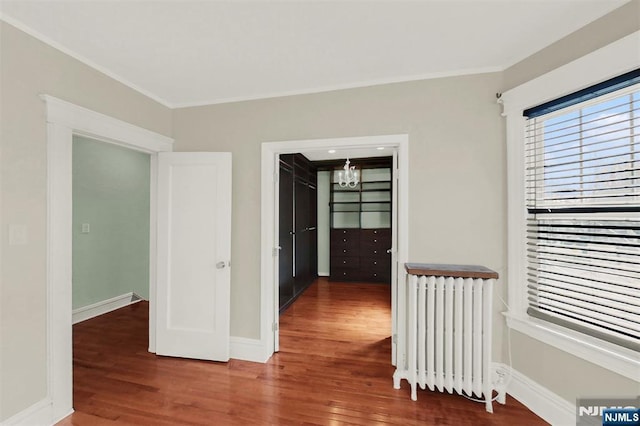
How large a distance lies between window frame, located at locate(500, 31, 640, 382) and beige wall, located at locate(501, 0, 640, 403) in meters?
0.06

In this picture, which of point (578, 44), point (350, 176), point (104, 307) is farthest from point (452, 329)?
point (104, 307)

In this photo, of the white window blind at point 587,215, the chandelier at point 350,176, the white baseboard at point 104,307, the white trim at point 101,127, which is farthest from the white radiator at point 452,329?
the white baseboard at point 104,307

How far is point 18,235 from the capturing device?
160cm

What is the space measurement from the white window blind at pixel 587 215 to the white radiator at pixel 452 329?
16.4 inches

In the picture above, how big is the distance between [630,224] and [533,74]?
1166mm

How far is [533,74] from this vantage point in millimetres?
1893

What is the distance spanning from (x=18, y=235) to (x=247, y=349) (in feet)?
6.25

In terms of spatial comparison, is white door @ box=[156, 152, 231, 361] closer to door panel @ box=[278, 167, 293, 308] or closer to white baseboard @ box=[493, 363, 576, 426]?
door panel @ box=[278, 167, 293, 308]

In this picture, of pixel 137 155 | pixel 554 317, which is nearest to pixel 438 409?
pixel 554 317

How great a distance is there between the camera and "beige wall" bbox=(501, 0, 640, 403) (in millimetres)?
1445

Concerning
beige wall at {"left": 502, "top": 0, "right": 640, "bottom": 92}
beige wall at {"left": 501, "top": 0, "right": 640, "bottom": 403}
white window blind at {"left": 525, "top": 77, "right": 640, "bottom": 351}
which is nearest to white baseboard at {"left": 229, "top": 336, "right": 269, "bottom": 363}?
beige wall at {"left": 501, "top": 0, "right": 640, "bottom": 403}

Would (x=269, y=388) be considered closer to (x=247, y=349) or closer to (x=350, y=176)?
(x=247, y=349)

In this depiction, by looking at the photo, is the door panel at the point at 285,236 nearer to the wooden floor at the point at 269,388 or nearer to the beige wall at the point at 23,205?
the wooden floor at the point at 269,388

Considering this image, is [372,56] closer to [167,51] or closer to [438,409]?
[167,51]
